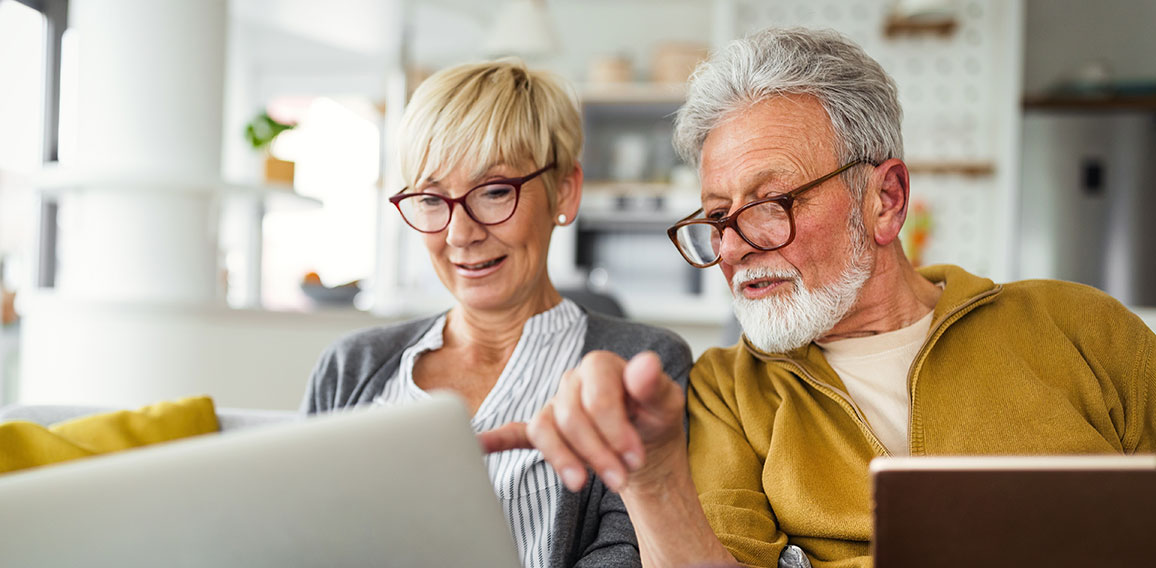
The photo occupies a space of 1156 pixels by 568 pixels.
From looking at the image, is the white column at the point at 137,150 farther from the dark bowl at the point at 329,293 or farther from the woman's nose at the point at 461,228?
the woman's nose at the point at 461,228

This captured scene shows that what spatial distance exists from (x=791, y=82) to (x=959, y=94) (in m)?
4.48

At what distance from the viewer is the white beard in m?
1.33

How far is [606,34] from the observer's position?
5.81 meters

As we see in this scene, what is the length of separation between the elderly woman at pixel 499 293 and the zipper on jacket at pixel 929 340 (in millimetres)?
342

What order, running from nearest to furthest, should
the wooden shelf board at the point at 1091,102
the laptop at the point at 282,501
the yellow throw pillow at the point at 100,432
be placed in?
1. the laptop at the point at 282,501
2. the yellow throw pillow at the point at 100,432
3. the wooden shelf board at the point at 1091,102

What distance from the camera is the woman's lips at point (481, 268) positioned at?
1479 mm

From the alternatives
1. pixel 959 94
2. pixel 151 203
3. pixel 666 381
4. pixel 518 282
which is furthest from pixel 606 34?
pixel 666 381

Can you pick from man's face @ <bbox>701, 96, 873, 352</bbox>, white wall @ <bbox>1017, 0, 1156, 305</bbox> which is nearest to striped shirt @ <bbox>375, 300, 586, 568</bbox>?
man's face @ <bbox>701, 96, 873, 352</bbox>

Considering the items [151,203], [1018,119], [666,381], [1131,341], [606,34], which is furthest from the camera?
[606,34]

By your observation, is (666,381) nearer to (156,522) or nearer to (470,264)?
(156,522)

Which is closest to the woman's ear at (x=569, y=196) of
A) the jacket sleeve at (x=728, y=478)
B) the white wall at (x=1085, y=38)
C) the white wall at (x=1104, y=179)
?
the jacket sleeve at (x=728, y=478)

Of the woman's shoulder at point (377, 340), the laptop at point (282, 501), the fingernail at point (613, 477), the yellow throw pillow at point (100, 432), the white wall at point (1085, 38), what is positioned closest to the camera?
the laptop at point (282, 501)

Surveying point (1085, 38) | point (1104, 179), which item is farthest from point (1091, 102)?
point (1085, 38)

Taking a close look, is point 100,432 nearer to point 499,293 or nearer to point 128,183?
point 499,293
